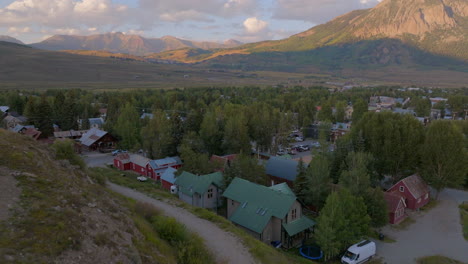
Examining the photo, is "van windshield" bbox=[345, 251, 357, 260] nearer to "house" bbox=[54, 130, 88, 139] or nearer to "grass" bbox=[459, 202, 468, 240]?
"grass" bbox=[459, 202, 468, 240]

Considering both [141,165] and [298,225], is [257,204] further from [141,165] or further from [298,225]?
[141,165]

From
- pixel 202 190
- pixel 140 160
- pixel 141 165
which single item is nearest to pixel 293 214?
pixel 202 190

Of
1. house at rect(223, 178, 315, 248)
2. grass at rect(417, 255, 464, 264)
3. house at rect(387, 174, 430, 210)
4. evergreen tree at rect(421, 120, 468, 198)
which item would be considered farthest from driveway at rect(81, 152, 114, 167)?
evergreen tree at rect(421, 120, 468, 198)

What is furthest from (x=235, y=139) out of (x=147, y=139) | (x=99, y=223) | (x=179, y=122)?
(x=99, y=223)

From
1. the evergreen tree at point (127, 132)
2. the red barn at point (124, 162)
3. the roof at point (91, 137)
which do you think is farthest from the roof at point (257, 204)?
the roof at point (91, 137)

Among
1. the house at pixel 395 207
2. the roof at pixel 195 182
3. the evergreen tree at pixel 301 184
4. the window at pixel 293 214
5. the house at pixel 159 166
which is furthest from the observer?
the house at pixel 159 166

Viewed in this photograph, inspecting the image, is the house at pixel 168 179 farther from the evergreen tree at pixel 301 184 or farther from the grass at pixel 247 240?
the evergreen tree at pixel 301 184

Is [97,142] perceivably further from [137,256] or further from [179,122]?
[137,256]
